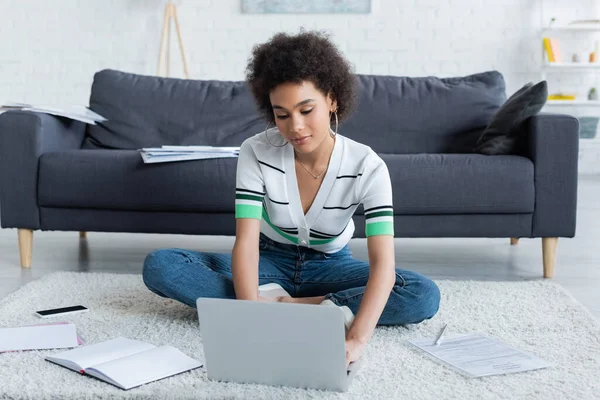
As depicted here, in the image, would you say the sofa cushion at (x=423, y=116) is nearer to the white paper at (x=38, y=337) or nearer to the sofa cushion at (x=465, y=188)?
the sofa cushion at (x=465, y=188)

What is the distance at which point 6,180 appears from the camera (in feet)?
9.35

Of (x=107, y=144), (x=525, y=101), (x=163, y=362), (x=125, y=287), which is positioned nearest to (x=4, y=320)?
(x=125, y=287)

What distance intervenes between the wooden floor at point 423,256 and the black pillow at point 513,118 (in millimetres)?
459

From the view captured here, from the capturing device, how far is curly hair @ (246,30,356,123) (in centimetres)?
172

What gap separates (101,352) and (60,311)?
1.62ft

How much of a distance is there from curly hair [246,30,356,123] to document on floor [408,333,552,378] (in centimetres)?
63

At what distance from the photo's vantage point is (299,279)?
2066 millimetres

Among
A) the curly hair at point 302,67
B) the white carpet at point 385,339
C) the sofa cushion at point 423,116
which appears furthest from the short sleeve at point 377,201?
the sofa cushion at point 423,116

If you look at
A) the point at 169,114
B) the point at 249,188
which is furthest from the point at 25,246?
the point at 249,188

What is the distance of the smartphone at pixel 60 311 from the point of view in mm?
2172

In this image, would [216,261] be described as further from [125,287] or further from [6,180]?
[6,180]

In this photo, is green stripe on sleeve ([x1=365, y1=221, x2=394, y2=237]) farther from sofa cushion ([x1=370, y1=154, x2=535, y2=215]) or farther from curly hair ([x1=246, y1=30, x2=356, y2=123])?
sofa cushion ([x1=370, y1=154, x2=535, y2=215])

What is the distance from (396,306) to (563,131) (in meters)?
1.15

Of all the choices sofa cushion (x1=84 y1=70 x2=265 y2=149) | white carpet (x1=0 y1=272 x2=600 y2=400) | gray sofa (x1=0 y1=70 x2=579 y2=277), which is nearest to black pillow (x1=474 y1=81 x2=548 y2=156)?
gray sofa (x1=0 y1=70 x2=579 y2=277)
